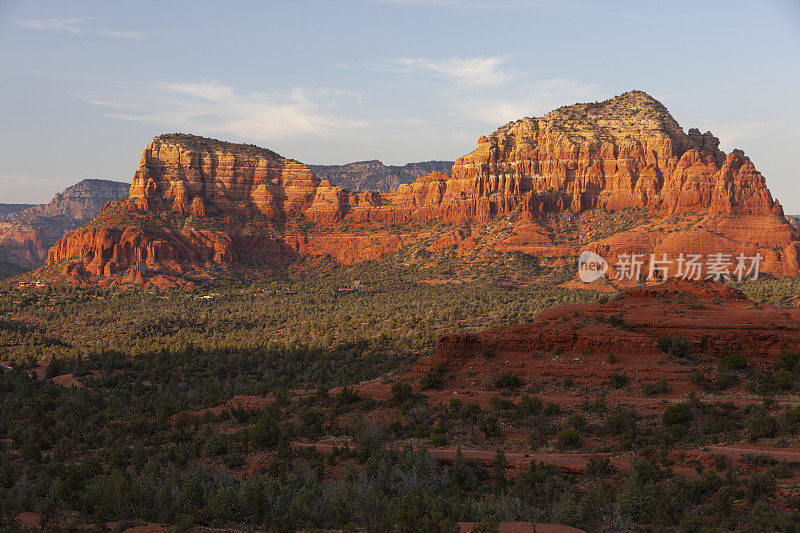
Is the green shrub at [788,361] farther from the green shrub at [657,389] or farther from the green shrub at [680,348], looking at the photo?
the green shrub at [657,389]

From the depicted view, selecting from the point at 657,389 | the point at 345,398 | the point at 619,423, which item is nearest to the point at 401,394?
the point at 345,398

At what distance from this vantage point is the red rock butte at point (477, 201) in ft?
370

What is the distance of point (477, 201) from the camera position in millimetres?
135875

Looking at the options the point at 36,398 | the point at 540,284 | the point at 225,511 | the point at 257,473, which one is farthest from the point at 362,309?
the point at 225,511

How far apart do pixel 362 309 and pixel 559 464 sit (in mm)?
64202

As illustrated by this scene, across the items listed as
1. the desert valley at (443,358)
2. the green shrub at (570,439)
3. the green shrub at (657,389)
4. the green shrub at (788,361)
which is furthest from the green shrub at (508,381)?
the green shrub at (788,361)

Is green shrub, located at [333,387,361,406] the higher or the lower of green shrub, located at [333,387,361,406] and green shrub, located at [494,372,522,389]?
the lower

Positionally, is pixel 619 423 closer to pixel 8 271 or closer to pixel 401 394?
pixel 401 394

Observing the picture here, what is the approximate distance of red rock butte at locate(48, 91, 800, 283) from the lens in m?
113

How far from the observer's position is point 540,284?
341 ft

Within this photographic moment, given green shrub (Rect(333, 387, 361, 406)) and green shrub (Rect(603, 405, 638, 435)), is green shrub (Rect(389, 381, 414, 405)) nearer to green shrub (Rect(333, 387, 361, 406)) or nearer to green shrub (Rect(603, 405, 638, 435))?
green shrub (Rect(333, 387, 361, 406))

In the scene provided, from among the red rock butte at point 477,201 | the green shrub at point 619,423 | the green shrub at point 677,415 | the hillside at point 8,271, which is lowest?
the hillside at point 8,271

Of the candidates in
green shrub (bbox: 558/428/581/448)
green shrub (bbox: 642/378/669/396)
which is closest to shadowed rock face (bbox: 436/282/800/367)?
green shrub (bbox: 642/378/669/396)

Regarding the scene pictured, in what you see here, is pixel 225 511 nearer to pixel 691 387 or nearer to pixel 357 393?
pixel 357 393
